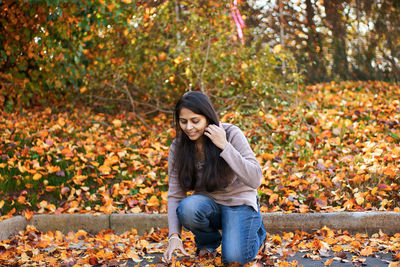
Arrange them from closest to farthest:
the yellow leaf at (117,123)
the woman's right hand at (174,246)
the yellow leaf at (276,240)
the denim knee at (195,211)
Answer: the woman's right hand at (174,246) → the denim knee at (195,211) → the yellow leaf at (276,240) → the yellow leaf at (117,123)

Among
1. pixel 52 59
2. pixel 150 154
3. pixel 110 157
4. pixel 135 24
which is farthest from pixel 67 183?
pixel 135 24

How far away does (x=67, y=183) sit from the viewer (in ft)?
15.7

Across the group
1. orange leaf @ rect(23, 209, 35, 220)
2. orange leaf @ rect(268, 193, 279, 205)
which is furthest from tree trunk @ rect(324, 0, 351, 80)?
orange leaf @ rect(23, 209, 35, 220)

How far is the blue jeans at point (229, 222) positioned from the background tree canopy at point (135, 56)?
3.55 meters

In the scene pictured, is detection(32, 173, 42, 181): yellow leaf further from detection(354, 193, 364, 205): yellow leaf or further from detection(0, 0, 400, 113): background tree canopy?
detection(354, 193, 364, 205): yellow leaf

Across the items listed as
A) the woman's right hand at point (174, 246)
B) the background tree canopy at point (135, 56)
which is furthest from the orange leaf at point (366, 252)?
the background tree canopy at point (135, 56)

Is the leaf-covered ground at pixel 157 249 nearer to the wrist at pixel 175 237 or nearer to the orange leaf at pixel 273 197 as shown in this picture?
the wrist at pixel 175 237

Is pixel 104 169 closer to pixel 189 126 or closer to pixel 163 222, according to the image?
pixel 163 222

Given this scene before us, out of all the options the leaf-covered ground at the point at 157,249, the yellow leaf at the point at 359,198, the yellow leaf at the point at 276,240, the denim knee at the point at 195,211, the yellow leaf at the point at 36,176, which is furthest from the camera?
the yellow leaf at the point at 36,176

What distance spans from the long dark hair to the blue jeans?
13cm

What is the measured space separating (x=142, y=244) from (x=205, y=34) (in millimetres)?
4122

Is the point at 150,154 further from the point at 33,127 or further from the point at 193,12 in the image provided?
the point at 193,12

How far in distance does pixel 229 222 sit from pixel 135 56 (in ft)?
18.0

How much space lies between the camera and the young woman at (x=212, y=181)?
276 cm
